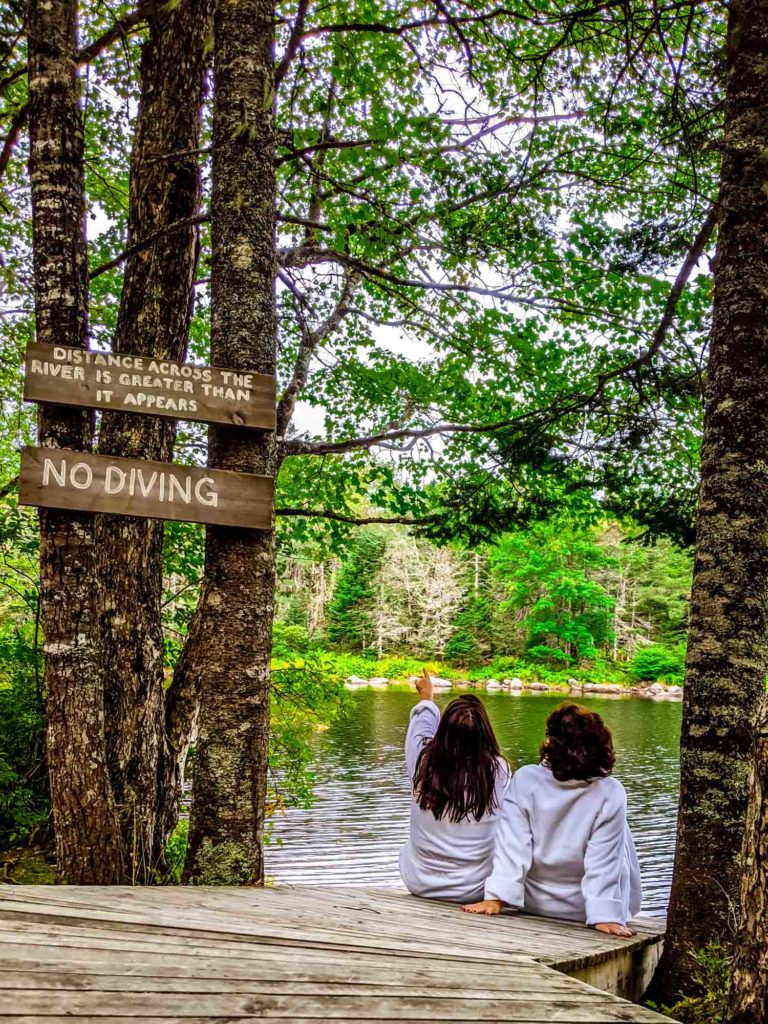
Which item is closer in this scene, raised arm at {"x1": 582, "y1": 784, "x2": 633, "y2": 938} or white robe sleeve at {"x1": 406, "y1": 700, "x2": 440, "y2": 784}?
raised arm at {"x1": 582, "y1": 784, "x2": 633, "y2": 938}

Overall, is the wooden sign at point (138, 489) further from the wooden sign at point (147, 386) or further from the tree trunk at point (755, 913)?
the tree trunk at point (755, 913)

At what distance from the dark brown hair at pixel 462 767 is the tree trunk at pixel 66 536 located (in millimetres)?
1259

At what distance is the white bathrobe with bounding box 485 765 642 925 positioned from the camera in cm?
285

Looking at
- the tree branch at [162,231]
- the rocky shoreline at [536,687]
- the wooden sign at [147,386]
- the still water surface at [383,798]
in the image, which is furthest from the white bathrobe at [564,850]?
the rocky shoreline at [536,687]

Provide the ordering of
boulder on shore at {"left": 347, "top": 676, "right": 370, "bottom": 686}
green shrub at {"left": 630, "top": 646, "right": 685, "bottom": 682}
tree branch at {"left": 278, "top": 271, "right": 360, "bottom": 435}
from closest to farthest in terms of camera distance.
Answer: tree branch at {"left": 278, "top": 271, "right": 360, "bottom": 435}, boulder on shore at {"left": 347, "top": 676, "right": 370, "bottom": 686}, green shrub at {"left": 630, "top": 646, "right": 685, "bottom": 682}

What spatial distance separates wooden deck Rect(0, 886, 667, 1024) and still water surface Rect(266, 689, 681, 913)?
599cm

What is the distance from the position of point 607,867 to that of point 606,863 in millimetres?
30

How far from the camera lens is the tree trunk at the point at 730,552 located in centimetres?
299

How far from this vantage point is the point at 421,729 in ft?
11.0

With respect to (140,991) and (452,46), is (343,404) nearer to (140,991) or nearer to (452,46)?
(452,46)

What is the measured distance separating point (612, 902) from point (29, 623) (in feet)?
19.9

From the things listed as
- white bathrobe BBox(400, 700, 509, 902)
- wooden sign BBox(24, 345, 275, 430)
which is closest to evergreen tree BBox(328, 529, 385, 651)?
white bathrobe BBox(400, 700, 509, 902)

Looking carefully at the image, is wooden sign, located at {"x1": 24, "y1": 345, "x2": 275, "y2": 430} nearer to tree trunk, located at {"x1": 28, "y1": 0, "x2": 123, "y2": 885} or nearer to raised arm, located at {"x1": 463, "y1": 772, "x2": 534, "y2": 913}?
tree trunk, located at {"x1": 28, "y1": 0, "x2": 123, "y2": 885}

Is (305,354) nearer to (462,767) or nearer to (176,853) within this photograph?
(176,853)
